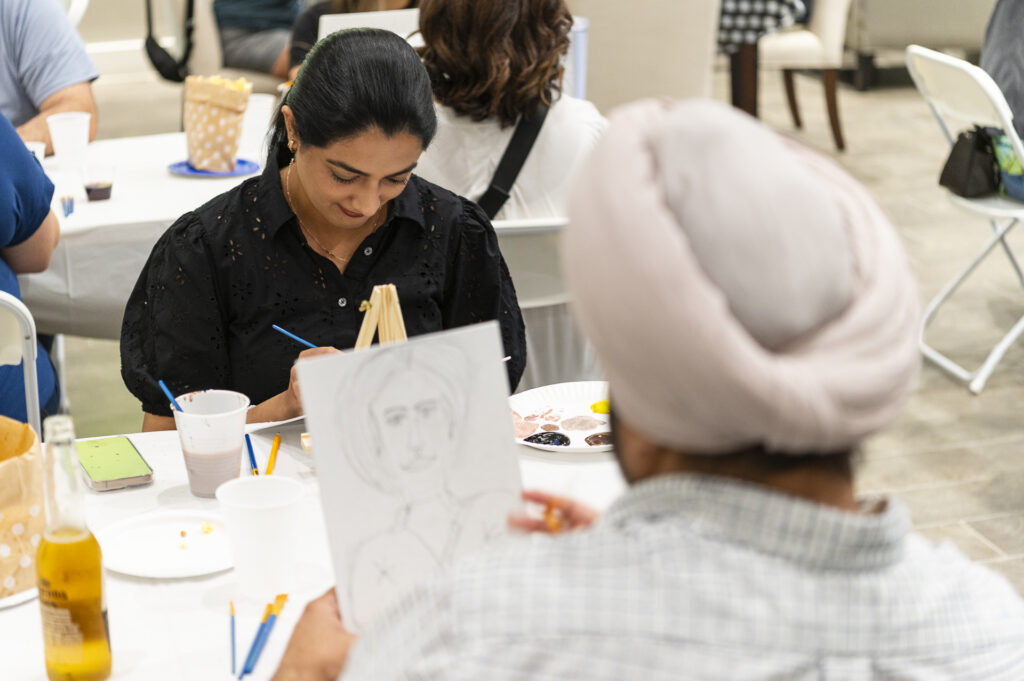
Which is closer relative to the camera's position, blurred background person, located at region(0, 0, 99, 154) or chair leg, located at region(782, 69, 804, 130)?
blurred background person, located at region(0, 0, 99, 154)

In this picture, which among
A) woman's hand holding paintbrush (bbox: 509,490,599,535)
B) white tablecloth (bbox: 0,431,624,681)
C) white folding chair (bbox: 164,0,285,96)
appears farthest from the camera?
white folding chair (bbox: 164,0,285,96)

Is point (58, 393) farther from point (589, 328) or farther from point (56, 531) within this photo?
point (589, 328)

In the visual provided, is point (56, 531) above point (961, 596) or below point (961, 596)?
below

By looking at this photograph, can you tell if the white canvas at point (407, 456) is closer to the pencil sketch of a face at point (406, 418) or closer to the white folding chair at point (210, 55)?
the pencil sketch of a face at point (406, 418)

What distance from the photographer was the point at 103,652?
1.08m

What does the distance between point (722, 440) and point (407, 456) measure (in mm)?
425

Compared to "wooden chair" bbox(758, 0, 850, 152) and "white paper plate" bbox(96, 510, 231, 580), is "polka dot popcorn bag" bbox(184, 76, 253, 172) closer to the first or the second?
"white paper plate" bbox(96, 510, 231, 580)

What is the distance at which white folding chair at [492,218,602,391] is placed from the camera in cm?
238

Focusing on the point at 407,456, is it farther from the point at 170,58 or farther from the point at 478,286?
the point at 170,58

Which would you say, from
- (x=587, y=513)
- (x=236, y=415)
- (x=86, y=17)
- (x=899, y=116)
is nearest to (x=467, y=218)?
(x=236, y=415)

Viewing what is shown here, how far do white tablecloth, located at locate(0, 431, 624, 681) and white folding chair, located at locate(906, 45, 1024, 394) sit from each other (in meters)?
2.19

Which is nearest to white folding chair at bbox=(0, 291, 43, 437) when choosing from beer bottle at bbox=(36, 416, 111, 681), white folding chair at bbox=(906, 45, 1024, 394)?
beer bottle at bbox=(36, 416, 111, 681)

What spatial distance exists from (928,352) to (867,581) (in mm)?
3213

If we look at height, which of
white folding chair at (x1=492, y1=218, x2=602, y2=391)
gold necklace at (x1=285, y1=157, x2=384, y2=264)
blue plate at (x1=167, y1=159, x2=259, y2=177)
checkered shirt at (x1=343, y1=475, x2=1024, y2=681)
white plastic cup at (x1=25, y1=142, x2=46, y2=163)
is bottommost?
white folding chair at (x1=492, y1=218, x2=602, y2=391)
